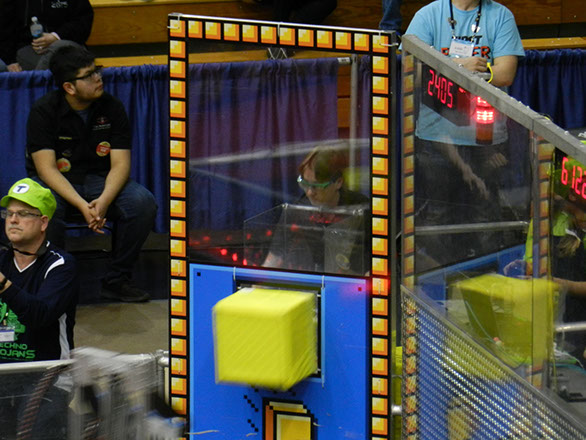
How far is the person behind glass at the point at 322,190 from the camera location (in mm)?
3463

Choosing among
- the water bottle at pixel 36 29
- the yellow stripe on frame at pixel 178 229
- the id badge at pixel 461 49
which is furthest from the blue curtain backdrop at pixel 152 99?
the yellow stripe on frame at pixel 178 229

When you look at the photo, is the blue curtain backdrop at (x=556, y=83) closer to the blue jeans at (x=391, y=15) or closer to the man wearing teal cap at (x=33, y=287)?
the blue jeans at (x=391, y=15)

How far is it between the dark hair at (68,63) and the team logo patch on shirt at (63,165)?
43cm

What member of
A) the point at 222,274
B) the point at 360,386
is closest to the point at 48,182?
the point at 222,274

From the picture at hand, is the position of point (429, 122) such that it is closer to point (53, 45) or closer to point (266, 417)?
point (266, 417)

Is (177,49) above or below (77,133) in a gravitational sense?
above

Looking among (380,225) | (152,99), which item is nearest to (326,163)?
(380,225)

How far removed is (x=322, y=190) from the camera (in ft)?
11.5

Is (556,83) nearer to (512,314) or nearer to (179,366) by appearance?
(179,366)

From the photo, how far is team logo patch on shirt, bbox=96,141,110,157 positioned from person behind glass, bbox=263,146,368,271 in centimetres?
280

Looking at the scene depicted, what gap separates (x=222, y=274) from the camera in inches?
143

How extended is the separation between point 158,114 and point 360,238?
3.49 m

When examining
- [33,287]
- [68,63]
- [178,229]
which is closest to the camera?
[178,229]

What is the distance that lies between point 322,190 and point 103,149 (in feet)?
9.46
